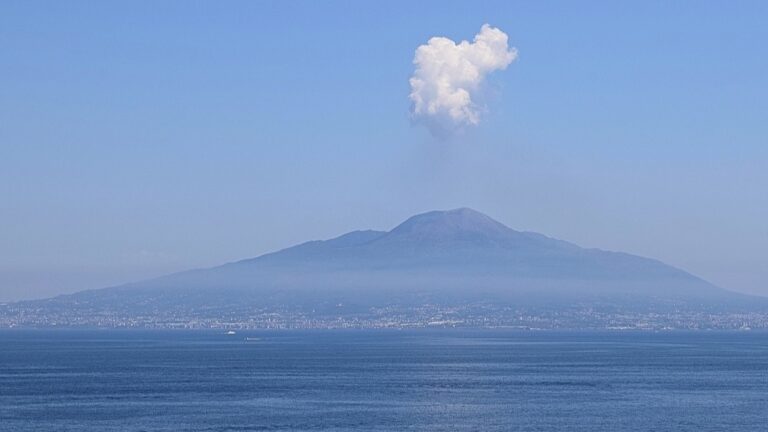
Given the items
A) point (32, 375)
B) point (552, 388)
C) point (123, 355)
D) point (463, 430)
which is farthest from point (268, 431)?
point (123, 355)

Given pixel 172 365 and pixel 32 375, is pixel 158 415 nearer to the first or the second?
pixel 32 375

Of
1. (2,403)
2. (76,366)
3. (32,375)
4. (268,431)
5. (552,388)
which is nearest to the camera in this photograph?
(268,431)

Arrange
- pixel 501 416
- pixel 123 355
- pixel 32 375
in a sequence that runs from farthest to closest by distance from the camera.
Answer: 1. pixel 123 355
2. pixel 32 375
3. pixel 501 416

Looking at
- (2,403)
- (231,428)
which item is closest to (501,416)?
(231,428)

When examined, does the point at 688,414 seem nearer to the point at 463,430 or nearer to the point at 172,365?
the point at 463,430

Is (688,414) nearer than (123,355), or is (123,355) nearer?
(688,414)

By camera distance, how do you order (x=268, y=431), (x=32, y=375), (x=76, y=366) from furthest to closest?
(x=76, y=366) → (x=32, y=375) → (x=268, y=431)
